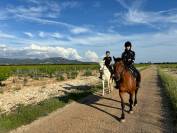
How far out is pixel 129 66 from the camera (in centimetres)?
1382

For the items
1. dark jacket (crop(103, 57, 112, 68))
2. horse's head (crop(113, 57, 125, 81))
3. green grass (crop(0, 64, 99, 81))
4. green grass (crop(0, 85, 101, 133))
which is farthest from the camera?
green grass (crop(0, 64, 99, 81))

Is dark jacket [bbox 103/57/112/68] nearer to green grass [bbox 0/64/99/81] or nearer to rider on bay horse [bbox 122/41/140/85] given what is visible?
rider on bay horse [bbox 122/41/140/85]

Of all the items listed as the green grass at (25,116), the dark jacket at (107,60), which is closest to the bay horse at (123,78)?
the green grass at (25,116)

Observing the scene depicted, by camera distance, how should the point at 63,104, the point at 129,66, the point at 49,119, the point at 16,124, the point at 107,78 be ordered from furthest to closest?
the point at 107,78 < the point at 63,104 < the point at 129,66 < the point at 49,119 < the point at 16,124

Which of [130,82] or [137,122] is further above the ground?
[130,82]

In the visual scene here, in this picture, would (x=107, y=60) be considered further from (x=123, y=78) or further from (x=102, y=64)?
(x=123, y=78)

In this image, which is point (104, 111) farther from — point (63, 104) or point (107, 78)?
point (107, 78)

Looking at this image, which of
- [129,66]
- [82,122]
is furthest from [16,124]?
[129,66]

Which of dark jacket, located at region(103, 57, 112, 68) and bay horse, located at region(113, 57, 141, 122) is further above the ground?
dark jacket, located at region(103, 57, 112, 68)

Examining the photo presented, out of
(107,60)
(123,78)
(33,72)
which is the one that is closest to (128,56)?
(123,78)

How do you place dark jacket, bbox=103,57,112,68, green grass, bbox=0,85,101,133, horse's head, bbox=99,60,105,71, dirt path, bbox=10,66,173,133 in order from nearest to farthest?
dirt path, bbox=10,66,173,133 → green grass, bbox=0,85,101,133 → dark jacket, bbox=103,57,112,68 → horse's head, bbox=99,60,105,71

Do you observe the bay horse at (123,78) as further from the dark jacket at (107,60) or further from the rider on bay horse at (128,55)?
the dark jacket at (107,60)

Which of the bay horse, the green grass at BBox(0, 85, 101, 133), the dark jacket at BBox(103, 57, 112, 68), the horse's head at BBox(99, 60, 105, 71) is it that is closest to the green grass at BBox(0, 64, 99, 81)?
the horse's head at BBox(99, 60, 105, 71)

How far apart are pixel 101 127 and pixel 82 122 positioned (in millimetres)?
1016
